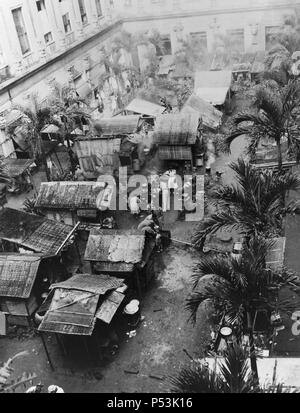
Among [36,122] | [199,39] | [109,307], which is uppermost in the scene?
[36,122]

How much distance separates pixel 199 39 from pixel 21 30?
20.0 meters

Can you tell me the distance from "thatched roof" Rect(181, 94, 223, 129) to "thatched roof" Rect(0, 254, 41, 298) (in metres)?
18.3

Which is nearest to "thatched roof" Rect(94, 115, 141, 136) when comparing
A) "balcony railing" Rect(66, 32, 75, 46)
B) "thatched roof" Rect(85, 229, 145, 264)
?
"balcony railing" Rect(66, 32, 75, 46)

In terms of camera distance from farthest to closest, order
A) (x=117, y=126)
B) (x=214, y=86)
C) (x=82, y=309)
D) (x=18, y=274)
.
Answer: (x=214, y=86), (x=117, y=126), (x=18, y=274), (x=82, y=309)

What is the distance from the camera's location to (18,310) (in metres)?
19.6

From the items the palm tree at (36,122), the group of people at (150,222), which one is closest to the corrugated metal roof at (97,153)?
the palm tree at (36,122)

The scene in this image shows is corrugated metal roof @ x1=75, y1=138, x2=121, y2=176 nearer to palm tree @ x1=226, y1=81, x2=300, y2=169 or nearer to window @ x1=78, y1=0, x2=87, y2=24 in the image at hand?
palm tree @ x1=226, y1=81, x2=300, y2=169

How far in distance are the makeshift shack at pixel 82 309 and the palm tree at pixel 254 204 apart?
4.47m

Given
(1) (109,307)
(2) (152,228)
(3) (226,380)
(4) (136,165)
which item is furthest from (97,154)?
(3) (226,380)

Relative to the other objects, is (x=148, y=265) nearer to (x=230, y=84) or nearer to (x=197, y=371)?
(x=197, y=371)

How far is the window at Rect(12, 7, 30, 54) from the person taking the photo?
111 ft

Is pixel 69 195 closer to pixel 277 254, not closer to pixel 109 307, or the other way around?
pixel 109 307

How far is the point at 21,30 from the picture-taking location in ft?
113

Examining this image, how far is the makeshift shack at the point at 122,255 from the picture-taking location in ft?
66.4
